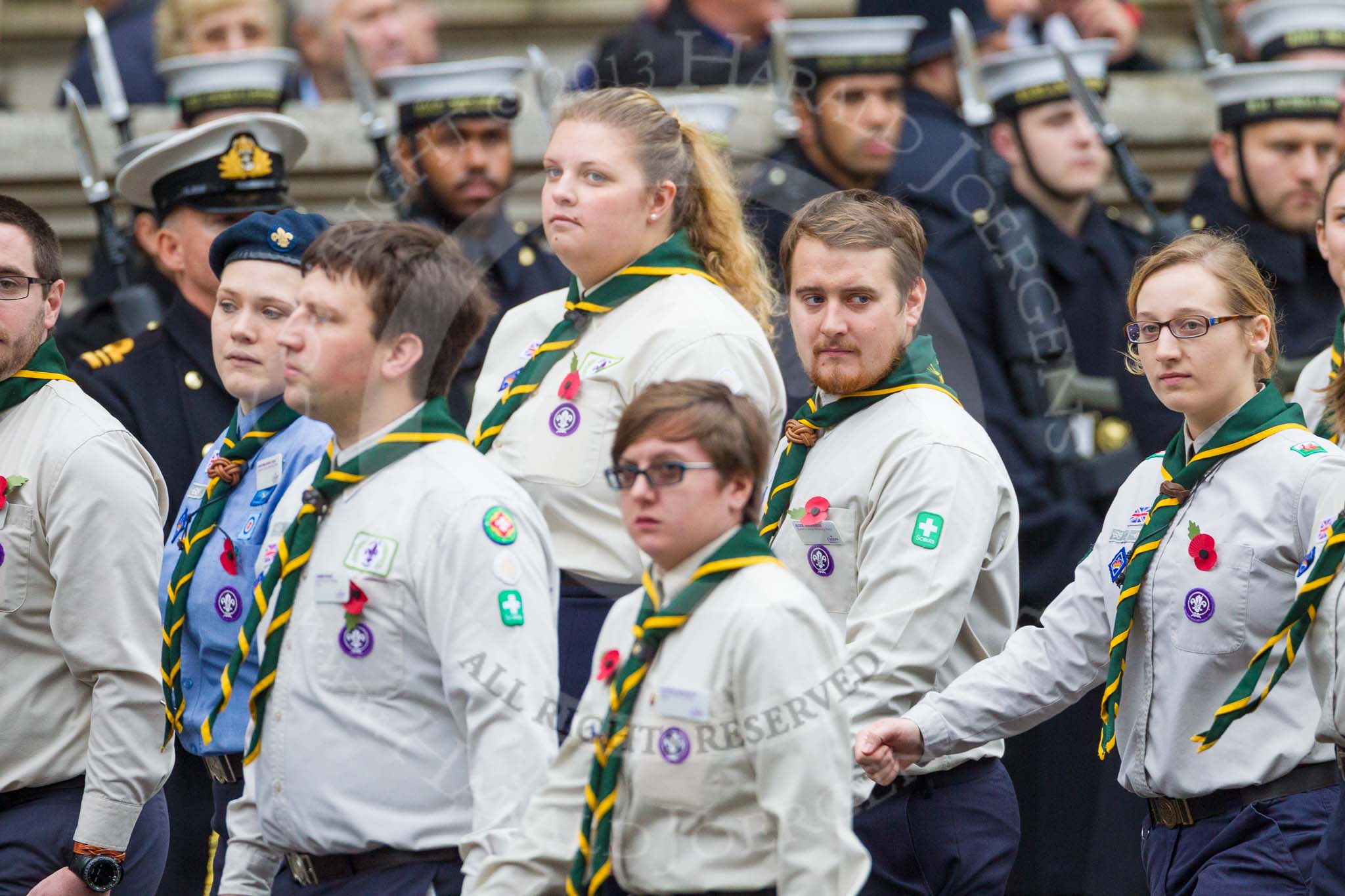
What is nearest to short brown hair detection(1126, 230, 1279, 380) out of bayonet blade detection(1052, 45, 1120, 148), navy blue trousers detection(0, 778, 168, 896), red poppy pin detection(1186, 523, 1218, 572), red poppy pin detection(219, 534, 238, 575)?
red poppy pin detection(1186, 523, 1218, 572)

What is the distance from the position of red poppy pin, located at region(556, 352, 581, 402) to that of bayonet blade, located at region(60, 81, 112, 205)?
328 cm

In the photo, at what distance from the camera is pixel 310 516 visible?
3.79 m

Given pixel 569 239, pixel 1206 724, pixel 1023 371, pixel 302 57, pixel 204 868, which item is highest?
pixel 302 57

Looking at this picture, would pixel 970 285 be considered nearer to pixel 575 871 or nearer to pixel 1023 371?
pixel 1023 371

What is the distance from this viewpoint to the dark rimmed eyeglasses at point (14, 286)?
4648 millimetres

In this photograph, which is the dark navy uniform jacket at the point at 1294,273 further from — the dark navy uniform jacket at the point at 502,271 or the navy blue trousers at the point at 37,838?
the navy blue trousers at the point at 37,838

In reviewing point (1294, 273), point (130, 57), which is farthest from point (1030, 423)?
point (130, 57)

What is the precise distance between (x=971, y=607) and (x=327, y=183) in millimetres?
4240

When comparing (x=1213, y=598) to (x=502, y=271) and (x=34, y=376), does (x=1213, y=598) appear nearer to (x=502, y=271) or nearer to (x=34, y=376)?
(x=502, y=271)

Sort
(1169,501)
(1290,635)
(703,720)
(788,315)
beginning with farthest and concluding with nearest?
1. (788,315)
2. (1169,501)
3. (1290,635)
4. (703,720)

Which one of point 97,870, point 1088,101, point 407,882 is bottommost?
point 97,870

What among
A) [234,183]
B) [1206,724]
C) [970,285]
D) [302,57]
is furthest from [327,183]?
[1206,724]

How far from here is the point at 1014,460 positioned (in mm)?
6301

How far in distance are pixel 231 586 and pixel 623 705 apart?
1531 mm
